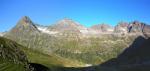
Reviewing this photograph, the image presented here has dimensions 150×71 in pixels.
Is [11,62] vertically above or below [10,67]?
above

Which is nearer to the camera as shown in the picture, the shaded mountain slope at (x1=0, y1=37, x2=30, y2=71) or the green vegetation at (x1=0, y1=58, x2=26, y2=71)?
the green vegetation at (x1=0, y1=58, x2=26, y2=71)

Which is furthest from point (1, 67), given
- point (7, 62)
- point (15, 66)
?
point (7, 62)

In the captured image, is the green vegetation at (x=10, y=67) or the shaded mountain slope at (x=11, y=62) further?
the shaded mountain slope at (x=11, y=62)

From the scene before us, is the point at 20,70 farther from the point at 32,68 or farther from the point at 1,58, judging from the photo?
the point at 1,58

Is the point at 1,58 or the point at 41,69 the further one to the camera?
the point at 1,58

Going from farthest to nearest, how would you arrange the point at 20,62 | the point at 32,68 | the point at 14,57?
the point at 14,57, the point at 20,62, the point at 32,68

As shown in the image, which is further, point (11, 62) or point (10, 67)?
point (11, 62)

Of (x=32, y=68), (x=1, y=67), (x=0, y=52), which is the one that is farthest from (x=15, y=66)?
(x=0, y=52)

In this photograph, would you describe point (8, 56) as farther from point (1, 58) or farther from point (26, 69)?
point (26, 69)

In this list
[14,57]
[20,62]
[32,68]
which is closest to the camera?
[32,68]
